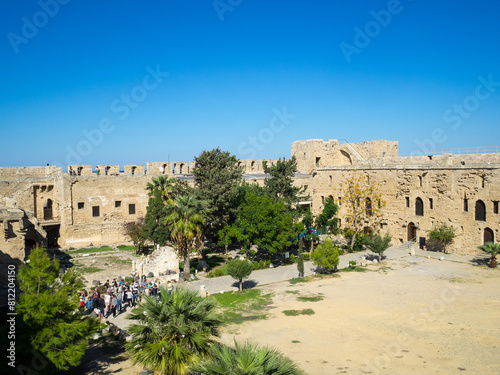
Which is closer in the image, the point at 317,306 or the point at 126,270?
the point at 317,306

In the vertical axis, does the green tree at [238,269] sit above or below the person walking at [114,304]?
above

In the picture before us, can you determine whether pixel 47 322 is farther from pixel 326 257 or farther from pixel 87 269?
pixel 326 257

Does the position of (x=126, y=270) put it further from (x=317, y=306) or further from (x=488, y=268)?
(x=488, y=268)

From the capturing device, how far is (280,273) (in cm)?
2380

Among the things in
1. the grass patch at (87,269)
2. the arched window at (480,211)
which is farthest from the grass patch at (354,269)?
the grass patch at (87,269)

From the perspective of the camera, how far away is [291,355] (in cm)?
1288

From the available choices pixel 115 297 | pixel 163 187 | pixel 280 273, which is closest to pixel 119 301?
pixel 115 297

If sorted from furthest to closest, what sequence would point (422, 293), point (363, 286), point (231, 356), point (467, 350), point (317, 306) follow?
point (363, 286)
point (422, 293)
point (317, 306)
point (467, 350)
point (231, 356)

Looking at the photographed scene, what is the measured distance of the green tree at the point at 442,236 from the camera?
2655 centimetres

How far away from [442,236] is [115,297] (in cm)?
2094

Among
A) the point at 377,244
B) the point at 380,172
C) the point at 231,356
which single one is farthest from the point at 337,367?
the point at 380,172

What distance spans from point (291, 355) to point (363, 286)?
363 inches

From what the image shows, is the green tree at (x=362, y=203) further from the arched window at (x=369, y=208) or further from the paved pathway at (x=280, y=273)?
the paved pathway at (x=280, y=273)

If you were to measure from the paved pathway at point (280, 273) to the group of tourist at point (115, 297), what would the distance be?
55 centimetres
